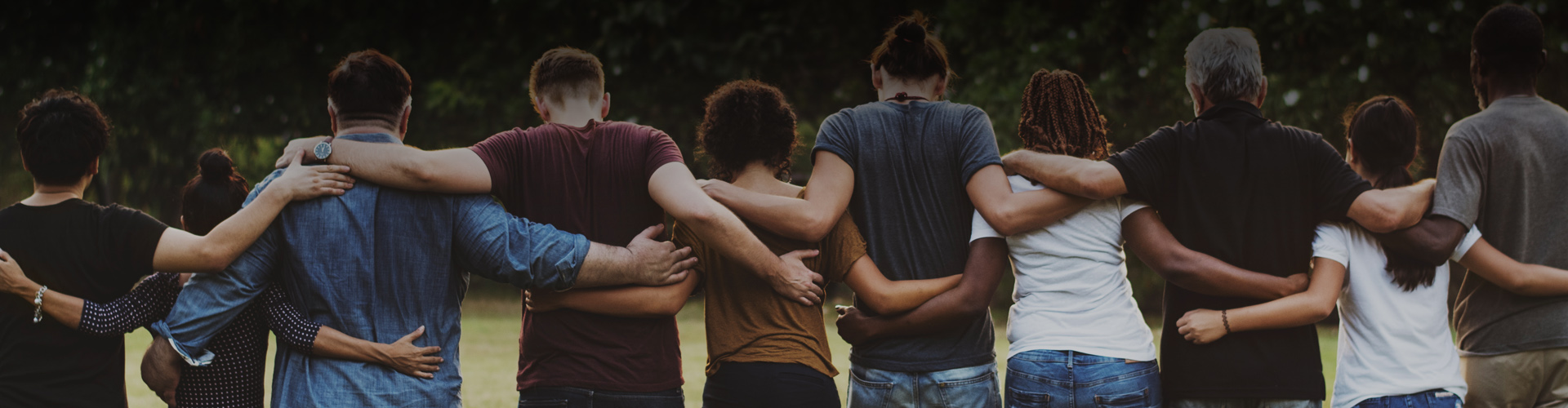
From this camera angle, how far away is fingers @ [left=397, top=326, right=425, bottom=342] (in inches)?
114

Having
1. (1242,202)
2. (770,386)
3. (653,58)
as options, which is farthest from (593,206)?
(653,58)

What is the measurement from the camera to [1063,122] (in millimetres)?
3191

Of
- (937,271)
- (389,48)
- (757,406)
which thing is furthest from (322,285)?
(389,48)

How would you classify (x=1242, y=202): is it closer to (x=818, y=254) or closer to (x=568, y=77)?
(x=818, y=254)

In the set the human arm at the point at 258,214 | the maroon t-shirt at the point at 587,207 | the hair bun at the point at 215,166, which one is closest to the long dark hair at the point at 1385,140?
the maroon t-shirt at the point at 587,207

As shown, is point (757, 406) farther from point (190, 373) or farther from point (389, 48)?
point (389, 48)

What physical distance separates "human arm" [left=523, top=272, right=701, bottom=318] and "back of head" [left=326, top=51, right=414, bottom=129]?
71 cm

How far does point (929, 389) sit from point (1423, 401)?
140 centimetres

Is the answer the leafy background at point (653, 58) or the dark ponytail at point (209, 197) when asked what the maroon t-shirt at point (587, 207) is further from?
the leafy background at point (653, 58)

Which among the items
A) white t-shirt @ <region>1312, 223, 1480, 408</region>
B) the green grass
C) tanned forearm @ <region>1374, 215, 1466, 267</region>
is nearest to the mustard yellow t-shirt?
white t-shirt @ <region>1312, 223, 1480, 408</region>

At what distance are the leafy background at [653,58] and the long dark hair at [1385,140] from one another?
700cm

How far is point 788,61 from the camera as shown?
40.0 feet

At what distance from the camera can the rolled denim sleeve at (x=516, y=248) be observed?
2938 millimetres

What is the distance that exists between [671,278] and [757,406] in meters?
0.46
